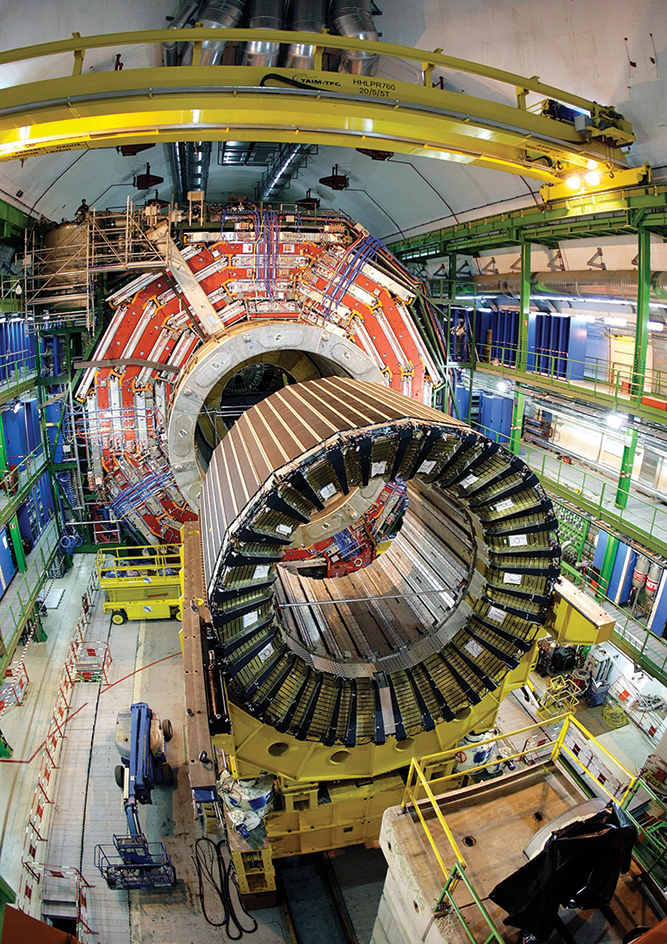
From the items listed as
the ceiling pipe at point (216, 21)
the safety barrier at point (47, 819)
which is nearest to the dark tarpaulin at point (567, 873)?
the safety barrier at point (47, 819)

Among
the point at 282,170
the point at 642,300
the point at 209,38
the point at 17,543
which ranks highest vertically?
the point at 282,170

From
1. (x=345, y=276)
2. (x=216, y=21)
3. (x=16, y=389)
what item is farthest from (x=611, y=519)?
(x=16, y=389)

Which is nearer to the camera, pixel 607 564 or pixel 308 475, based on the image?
pixel 308 475

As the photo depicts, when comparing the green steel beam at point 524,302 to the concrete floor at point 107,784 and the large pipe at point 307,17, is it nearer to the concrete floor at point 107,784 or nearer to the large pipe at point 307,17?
the large pipe at point 307,17

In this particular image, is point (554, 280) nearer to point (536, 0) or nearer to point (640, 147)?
point (640, 147)

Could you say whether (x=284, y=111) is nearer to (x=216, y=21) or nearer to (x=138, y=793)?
(x=216, y=21)

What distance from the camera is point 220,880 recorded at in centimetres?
536

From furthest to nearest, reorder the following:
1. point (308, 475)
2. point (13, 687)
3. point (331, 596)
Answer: point (13, 687), point (331, 596), point (308, 475)

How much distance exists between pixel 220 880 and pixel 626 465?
23.1 feet

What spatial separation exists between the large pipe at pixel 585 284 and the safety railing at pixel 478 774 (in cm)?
598

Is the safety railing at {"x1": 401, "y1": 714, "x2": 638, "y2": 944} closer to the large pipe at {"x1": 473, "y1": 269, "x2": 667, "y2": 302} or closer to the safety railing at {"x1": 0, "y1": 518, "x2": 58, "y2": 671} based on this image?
the safety railing at {"x1": 0, "y1": 518, "x2": 58, "y2": 671}

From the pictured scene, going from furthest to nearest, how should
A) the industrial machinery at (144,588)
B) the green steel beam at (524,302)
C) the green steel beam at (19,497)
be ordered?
the green steel beam at (524,302), the industrial machinery at (144,588), the green steel beam at (19,497)

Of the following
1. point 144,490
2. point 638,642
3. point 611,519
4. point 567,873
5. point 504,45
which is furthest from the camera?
point 144,490

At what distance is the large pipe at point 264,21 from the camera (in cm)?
706
